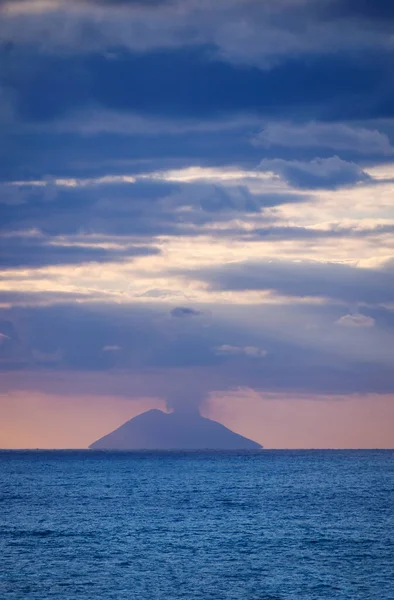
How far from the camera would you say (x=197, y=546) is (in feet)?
293

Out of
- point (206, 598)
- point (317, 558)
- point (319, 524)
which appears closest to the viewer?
point (206, 598)

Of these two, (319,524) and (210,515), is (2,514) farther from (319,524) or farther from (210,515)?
(319,524)

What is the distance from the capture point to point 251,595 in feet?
218

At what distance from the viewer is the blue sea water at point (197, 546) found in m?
68.9

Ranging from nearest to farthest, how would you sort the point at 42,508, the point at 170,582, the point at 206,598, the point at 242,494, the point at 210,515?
1. the point at 206,598
2. the point at 170,582
3. the point at 210,515
4. the point at 42,508
5. the point at 242,494

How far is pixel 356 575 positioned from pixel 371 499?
7004cm

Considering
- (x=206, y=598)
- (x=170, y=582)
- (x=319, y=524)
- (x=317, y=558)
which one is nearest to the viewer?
(x=206, y=598)

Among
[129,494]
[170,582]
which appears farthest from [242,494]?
[170,582]

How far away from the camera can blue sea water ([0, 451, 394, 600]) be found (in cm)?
6894

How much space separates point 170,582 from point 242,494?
84.3m

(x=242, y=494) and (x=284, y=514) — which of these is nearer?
(x=284, y=514)

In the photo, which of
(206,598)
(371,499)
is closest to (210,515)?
(371,499)

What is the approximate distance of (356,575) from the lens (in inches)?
2908

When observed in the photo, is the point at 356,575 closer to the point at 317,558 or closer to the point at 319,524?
the point at 317,558
